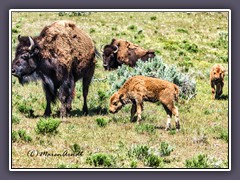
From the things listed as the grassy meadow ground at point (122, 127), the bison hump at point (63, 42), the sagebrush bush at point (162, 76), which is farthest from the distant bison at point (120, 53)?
the bison hump at point (63, 42)

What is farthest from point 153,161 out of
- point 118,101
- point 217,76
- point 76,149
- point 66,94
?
point 217,76

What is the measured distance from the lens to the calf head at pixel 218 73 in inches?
734

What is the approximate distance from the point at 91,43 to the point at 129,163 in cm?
509

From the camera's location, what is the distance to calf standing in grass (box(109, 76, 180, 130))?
49.2 ft

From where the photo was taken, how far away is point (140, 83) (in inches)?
607

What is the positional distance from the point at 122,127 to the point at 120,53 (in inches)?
318

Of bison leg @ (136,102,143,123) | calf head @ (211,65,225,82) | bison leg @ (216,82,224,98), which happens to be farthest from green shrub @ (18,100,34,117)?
calf head @ (211,65,225,82)

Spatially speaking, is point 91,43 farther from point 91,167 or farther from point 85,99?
point 91,167

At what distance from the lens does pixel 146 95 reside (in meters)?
15.3

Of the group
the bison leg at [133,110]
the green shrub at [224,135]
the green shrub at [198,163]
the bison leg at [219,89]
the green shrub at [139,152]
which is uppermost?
the bison leg at [219,89]

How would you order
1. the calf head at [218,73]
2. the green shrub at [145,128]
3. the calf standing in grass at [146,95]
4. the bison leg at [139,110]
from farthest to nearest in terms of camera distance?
the calf head at [218,73]
the bison leg at [139,110]
the calf standing in grass at [146,95]
the green shrub at [145,128]

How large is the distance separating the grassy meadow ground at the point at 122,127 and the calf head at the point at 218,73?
218 mm

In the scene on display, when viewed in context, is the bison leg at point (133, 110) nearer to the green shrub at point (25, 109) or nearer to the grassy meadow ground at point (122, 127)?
the grassy meadow ground at point (122, 127)

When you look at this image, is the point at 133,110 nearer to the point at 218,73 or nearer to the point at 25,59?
the point at 25,59
